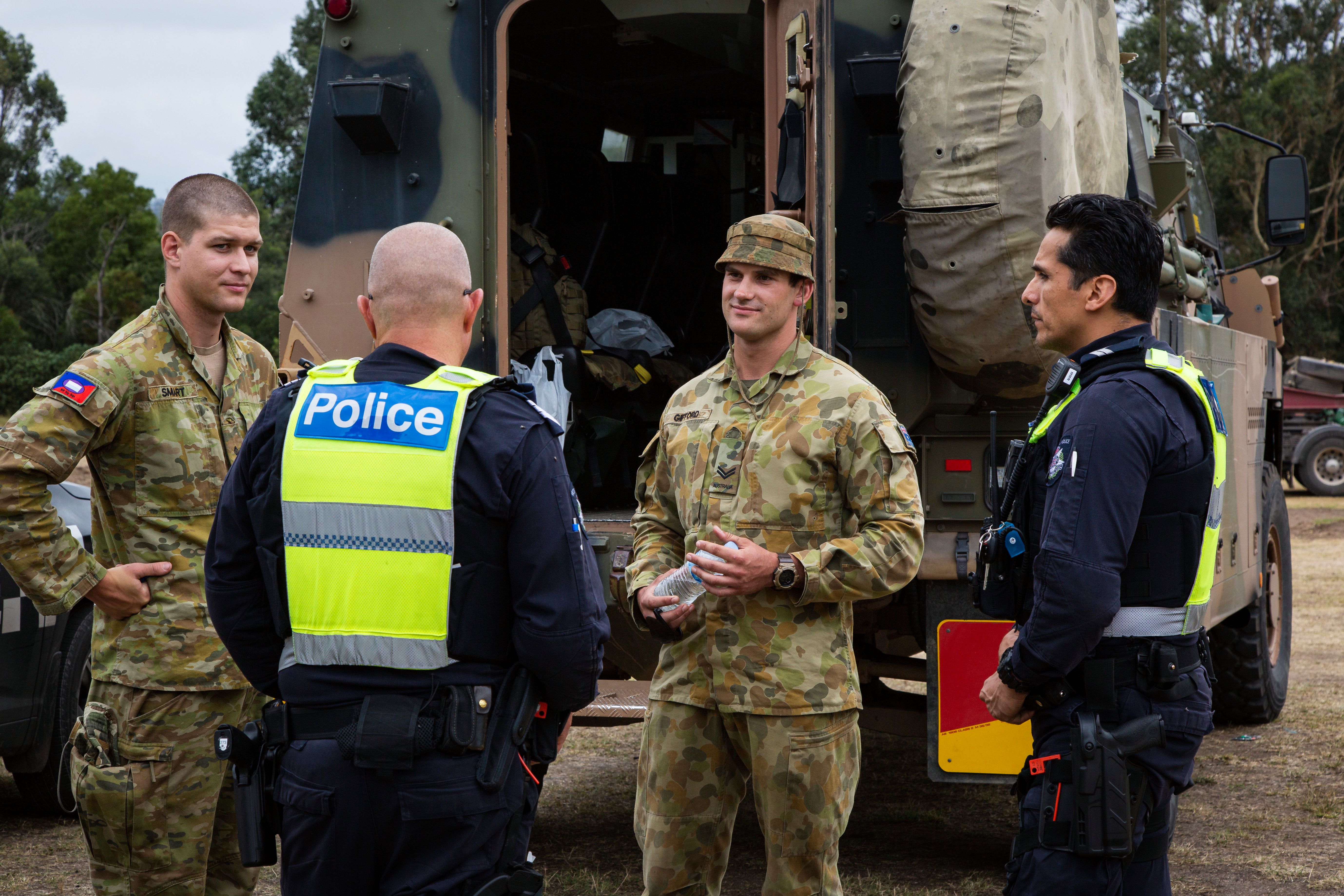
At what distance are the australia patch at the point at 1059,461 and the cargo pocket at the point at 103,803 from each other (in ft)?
6.82

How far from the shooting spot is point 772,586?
2.93 m

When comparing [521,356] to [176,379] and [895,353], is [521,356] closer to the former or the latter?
[895,353]

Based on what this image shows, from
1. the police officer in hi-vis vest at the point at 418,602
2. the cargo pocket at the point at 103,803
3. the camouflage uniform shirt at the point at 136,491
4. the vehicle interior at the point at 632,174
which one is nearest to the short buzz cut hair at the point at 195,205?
the camouflage uniform shirt at the point at 136,491

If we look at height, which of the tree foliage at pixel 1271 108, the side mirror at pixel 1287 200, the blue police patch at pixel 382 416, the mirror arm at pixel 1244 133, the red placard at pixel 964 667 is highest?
the tree foliage at pixel 1271 108

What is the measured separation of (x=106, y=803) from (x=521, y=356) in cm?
232

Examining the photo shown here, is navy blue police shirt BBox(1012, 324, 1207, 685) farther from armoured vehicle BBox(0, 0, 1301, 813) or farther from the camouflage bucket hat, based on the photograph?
the camouflage bucket hat

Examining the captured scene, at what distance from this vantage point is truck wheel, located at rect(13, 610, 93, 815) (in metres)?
4.95

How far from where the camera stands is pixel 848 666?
3.05m

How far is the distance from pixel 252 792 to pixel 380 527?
574 mm

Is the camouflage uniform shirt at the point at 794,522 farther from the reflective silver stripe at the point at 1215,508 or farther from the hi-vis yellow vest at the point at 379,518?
the hi-vis yellow vest at the point at 379,518

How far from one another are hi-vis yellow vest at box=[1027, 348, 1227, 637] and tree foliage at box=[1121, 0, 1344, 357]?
26.5 meters

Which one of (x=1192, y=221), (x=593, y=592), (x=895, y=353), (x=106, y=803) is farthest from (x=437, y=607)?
(x=1192, y=221)

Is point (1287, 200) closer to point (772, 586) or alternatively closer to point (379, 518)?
point (772, 586)

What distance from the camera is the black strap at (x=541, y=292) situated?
498cm
